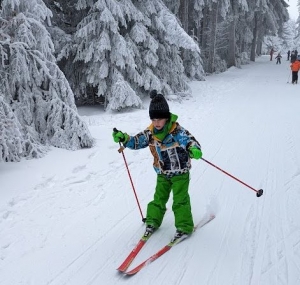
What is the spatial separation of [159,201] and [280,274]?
1640 mm

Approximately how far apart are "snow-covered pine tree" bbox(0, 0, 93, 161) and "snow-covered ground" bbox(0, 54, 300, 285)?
1.36ft

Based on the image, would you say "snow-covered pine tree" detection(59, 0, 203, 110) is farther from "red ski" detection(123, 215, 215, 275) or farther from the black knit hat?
"red ski" detection(123, 215, 215, 275)

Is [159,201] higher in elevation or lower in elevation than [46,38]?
lower

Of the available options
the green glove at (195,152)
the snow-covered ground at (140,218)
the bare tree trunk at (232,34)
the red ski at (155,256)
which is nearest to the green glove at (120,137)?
the green glove at (195,152)

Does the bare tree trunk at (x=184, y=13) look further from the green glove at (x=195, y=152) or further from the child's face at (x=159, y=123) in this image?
the green glove at (x=195, y=152)

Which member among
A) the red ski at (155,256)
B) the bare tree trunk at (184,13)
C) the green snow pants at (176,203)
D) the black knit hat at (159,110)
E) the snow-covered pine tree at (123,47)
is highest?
the bare tree trunk at (184,13)

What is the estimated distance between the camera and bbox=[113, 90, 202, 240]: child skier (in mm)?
3895

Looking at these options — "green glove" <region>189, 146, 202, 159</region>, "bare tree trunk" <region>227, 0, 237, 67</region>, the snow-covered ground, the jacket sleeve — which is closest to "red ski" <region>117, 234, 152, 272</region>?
the snow-covered ground

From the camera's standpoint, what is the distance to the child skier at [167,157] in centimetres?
389

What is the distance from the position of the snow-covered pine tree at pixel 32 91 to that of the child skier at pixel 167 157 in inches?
119

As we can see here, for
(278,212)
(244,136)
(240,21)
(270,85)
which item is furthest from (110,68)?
(240,21)

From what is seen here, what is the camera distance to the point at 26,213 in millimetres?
4824

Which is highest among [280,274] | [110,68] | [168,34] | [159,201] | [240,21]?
[240,21]

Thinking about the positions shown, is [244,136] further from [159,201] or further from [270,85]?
[270,85]
